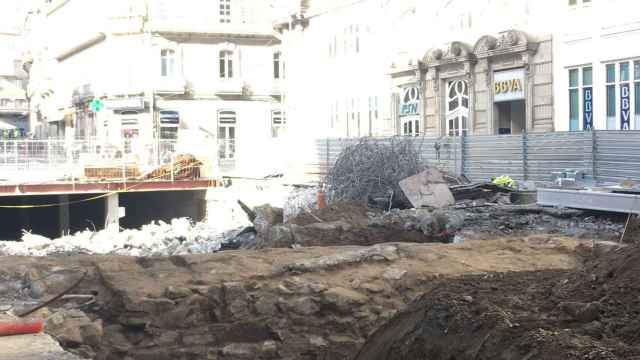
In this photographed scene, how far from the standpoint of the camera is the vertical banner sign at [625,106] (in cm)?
2183

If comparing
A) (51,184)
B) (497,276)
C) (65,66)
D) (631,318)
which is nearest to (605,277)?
(631,318)

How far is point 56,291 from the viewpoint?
400 inches

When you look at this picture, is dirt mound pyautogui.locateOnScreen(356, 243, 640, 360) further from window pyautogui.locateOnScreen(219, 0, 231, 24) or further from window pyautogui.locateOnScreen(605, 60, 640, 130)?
window pyautogui.locateOnScreen(219, 0, 231, 24)

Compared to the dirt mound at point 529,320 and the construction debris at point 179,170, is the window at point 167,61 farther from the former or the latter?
the dirt mound at point 529,320

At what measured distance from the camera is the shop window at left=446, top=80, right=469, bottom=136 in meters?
Answer: 27.9

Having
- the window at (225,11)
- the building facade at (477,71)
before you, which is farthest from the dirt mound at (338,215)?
the window at (225,11)

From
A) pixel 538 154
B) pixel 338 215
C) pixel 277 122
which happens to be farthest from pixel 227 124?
pixel 338 215

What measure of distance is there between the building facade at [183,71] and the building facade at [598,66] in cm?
2519

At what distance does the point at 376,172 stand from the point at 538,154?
3.78 metres

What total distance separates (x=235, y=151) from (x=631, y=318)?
3395cm

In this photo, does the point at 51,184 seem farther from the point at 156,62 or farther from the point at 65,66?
the point at 65,66

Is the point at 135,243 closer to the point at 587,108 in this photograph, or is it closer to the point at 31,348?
the point at 587,108

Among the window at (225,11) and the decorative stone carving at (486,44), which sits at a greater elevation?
the window at (225,11)

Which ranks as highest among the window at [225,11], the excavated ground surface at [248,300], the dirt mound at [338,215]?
the window at [225,11]
